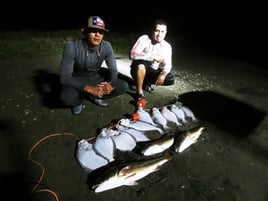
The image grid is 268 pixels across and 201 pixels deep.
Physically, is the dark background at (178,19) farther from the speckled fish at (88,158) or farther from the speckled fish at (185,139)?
the speckled fish at (88,158)

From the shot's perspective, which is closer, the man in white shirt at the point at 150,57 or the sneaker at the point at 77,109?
the sneaker at the point at 77,109

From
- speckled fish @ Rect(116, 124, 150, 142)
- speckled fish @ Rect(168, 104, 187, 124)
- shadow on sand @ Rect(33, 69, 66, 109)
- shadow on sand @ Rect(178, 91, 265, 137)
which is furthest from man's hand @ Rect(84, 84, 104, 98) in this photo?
shadow on sand @ Rect(178, 91, 265, 137)

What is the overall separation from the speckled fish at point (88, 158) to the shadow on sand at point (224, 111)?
198 centimetres

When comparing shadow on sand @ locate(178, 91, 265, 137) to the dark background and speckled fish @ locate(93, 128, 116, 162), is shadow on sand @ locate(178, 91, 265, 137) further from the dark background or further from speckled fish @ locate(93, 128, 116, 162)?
the dark background

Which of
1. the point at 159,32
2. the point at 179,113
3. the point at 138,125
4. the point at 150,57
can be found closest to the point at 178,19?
the point at 150,57

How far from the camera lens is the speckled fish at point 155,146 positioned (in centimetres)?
294

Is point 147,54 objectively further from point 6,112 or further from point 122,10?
point 122,10

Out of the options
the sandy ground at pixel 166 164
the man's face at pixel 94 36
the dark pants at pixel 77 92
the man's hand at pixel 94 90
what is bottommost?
the sandy ground at pixel 166 164

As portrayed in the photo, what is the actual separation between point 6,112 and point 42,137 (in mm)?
972

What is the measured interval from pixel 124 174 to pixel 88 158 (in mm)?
538

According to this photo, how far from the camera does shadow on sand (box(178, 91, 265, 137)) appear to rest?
387 cm

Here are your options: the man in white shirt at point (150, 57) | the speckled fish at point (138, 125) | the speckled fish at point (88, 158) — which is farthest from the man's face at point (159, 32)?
the speckled fish at point (88, 158)

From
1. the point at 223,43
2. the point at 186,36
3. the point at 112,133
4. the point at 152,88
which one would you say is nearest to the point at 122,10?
the point at 186,36

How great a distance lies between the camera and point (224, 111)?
14.1 feet
